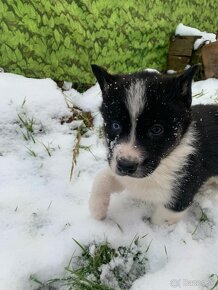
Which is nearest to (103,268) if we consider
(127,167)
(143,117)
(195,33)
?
(127,167)

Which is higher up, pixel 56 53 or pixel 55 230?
pixel 56 53

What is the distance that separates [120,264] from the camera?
288cm

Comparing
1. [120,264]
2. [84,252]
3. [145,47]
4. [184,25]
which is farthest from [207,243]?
[184,25]

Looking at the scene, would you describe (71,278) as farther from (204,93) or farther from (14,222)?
(204,93)

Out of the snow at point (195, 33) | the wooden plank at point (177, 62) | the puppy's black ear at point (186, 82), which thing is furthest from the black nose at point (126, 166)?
the snow at point (195, 33)

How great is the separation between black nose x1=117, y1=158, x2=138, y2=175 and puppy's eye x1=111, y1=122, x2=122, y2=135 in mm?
200

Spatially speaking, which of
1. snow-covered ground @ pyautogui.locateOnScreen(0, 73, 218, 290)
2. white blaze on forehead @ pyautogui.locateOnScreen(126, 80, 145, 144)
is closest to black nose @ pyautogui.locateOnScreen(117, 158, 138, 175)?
white blaze on forehead @ pyautogui.locateOnScreen(126, 80, 145, 144)

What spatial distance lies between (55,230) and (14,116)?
Answer: 158 cm

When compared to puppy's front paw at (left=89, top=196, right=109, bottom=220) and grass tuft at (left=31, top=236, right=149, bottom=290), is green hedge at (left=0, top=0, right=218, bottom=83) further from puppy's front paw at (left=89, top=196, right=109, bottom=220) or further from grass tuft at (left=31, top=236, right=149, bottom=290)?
grass tuft at (left=31, top=236, right=149, bottom=290)

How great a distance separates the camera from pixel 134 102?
2523mm

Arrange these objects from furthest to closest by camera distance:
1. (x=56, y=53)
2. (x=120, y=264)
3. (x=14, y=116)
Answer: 1. (x=56, y=53)
2. (x=14, y=116)
3. (x=120, y=264)

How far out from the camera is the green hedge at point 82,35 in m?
4.71

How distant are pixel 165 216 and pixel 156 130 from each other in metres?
0.80

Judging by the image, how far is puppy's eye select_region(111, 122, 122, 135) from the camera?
2.63m
